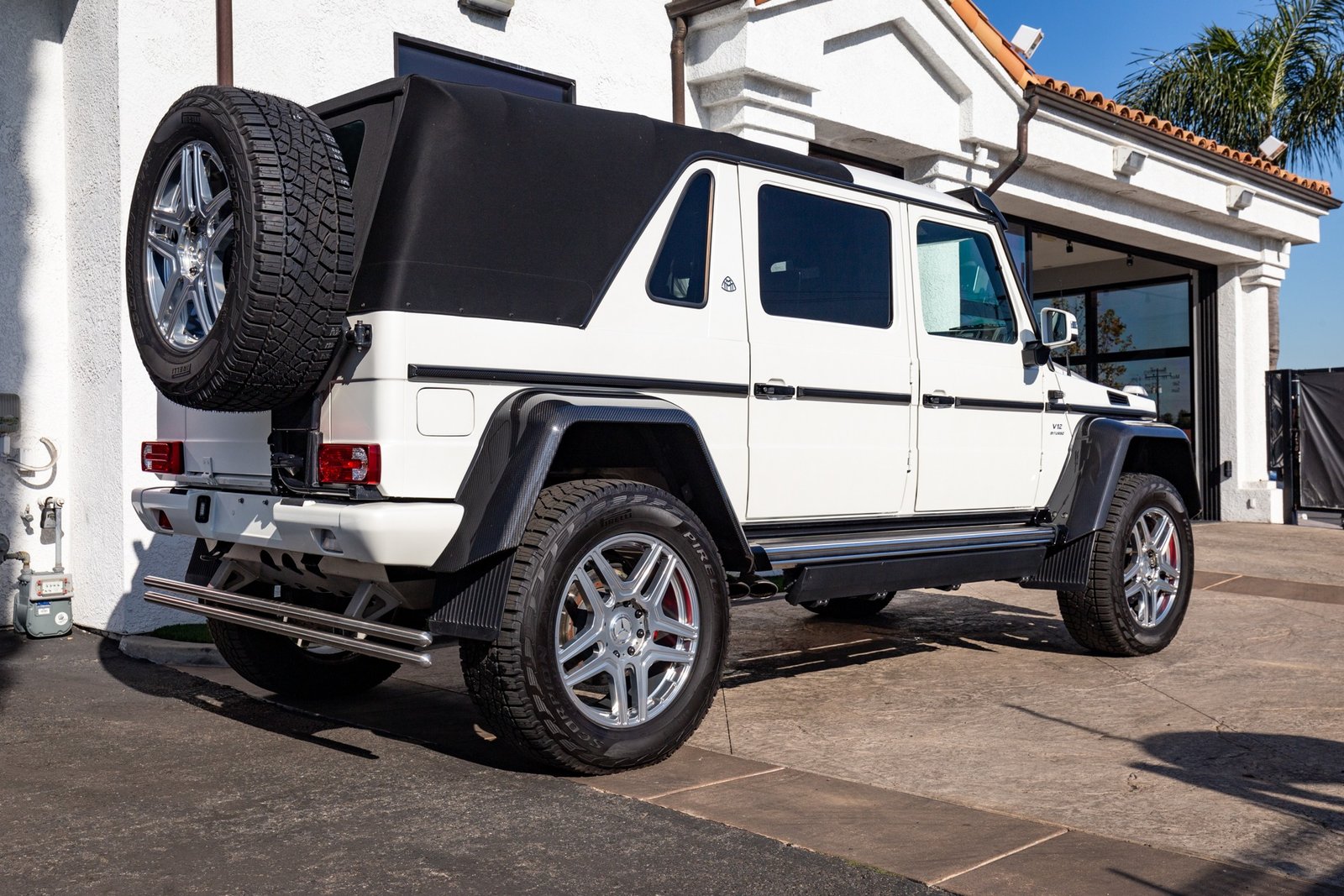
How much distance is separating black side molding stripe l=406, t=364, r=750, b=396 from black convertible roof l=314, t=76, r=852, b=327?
0.19 metres

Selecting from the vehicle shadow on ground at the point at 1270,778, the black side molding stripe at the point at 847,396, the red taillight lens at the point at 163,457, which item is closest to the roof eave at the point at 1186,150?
the black side molding stripe at the point at 847,396

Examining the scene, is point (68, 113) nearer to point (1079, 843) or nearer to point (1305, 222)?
point (1079, 843)

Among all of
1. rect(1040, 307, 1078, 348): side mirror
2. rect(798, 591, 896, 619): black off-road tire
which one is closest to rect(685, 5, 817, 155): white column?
rect(798, 591, 896, 619): black off-road tire

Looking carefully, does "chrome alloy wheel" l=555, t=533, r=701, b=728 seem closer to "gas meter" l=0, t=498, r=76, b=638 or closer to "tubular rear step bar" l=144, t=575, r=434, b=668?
"tubular rear step bar" l=144, t=575, r=434, b=668

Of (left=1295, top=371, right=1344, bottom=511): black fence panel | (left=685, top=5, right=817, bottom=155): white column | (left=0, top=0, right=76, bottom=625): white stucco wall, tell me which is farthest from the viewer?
(left=1295, top=371, right=1344, bottom=511): black fence panel

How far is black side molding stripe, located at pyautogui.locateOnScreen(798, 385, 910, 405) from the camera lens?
16.5ft

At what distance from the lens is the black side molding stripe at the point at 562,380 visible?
393 cm

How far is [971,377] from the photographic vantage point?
587cm

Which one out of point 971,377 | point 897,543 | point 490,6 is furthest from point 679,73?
point 897,543

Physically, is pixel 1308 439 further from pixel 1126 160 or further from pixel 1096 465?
pixel 1096 465

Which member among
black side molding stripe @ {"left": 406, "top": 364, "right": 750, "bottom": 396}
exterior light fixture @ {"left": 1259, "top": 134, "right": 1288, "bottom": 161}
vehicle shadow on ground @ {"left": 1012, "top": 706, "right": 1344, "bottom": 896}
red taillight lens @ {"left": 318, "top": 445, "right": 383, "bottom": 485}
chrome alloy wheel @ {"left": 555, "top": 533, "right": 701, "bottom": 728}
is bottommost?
vehicle shadow on ground @ {"left": 1012, "top": 706, "right": 1344, "bottom": 896}

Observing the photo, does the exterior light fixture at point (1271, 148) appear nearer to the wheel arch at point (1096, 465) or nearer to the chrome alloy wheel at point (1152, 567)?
the wheel arch at point (1096, 465)

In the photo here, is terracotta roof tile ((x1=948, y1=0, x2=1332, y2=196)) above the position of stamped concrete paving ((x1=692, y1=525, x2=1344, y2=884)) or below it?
above

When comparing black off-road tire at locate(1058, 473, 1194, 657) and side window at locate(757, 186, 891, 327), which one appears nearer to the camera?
side window at locate(757, 186, 891, 327)
